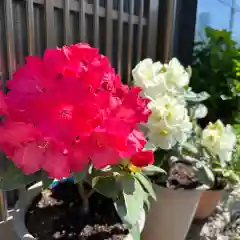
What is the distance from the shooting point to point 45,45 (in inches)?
33.2

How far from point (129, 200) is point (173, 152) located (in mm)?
330

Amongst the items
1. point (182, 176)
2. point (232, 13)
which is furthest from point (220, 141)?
point (232, 13)

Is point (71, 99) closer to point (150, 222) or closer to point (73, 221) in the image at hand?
point (73, 221)

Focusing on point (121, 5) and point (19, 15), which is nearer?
point (19, 15)

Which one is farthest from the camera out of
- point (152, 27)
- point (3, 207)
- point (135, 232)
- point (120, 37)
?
point (152, 27)

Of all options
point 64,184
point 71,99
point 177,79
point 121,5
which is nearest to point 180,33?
point 121,5

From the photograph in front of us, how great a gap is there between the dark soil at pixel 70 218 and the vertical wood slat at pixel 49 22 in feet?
1.21

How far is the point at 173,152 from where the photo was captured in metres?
0.92

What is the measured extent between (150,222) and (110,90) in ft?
1.82

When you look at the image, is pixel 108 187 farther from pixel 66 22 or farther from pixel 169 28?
pixel 169 28

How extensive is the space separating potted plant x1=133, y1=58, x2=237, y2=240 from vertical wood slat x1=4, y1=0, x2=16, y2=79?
31 centimetres

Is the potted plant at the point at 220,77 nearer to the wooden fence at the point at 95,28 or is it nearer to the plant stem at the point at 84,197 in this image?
the wooden fence at the point at 95,28

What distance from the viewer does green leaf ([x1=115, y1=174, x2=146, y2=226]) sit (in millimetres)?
620

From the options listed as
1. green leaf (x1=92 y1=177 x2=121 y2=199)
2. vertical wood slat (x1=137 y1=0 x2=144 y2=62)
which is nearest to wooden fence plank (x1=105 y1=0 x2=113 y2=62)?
vertical wood slat (x1=137 y1=0 x2=144 y2=62)
